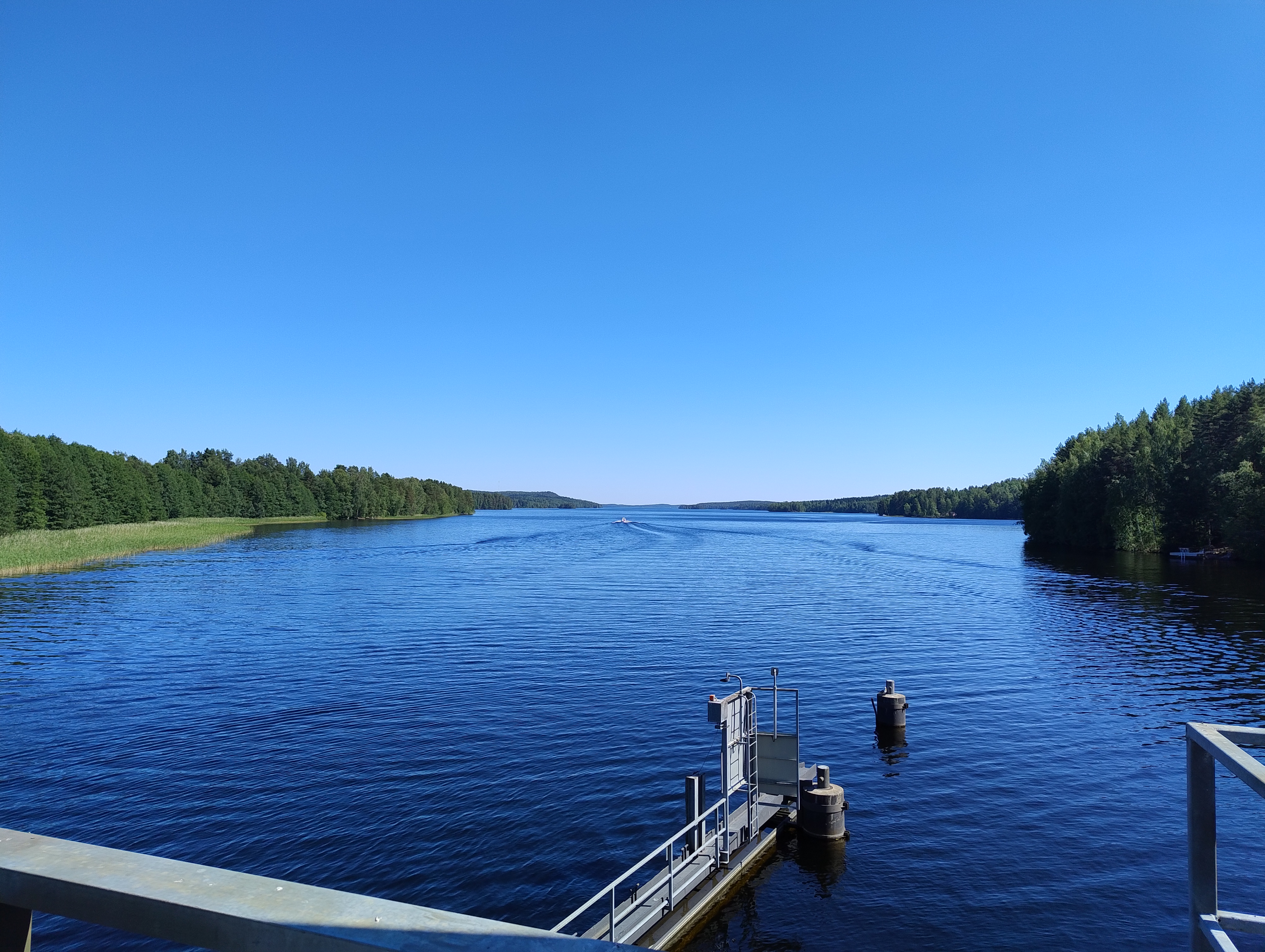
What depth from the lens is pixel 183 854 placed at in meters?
18.5

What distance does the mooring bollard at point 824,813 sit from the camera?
1941cm

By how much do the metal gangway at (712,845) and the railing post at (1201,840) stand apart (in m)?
9.23

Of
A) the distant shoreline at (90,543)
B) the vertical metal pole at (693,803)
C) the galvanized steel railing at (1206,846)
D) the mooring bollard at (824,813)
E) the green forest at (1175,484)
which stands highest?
the green forest at (1175,484)

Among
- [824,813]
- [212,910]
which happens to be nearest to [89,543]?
[824,813]

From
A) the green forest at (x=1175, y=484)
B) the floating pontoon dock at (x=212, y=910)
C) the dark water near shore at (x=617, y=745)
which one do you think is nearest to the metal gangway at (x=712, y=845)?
the dark water near shore at (x=617, y=745)

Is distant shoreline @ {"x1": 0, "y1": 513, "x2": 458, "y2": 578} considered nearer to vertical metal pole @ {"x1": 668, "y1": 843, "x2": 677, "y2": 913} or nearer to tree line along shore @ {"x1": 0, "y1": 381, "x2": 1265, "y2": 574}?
tree line along shore @ {"x1": 0, "y1": 381, "x2": 1265, "y2": 574}

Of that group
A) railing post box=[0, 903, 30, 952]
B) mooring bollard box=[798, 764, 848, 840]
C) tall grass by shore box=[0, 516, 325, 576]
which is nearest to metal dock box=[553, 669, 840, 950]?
mooring bollard box=[798, 764, 848, 840]

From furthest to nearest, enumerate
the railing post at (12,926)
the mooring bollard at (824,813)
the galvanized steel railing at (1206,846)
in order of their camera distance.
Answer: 1. the mooring bollard at (824,813)
2. the galvanized steel railing at (1206,846)
3. the railing post at (12,926)

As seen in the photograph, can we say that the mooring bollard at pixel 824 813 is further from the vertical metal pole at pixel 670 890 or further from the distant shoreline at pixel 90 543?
the distant shoreline at pixel 90 543

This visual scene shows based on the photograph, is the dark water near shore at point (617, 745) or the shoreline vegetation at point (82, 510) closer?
the dark water near shore at point (617, 745)

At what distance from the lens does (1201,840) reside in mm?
4203

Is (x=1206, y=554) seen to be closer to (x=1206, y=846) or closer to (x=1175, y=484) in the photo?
(x=1175, y=484)

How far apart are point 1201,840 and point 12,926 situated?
5.47 metres

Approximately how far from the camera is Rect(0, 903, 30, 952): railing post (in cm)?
259
